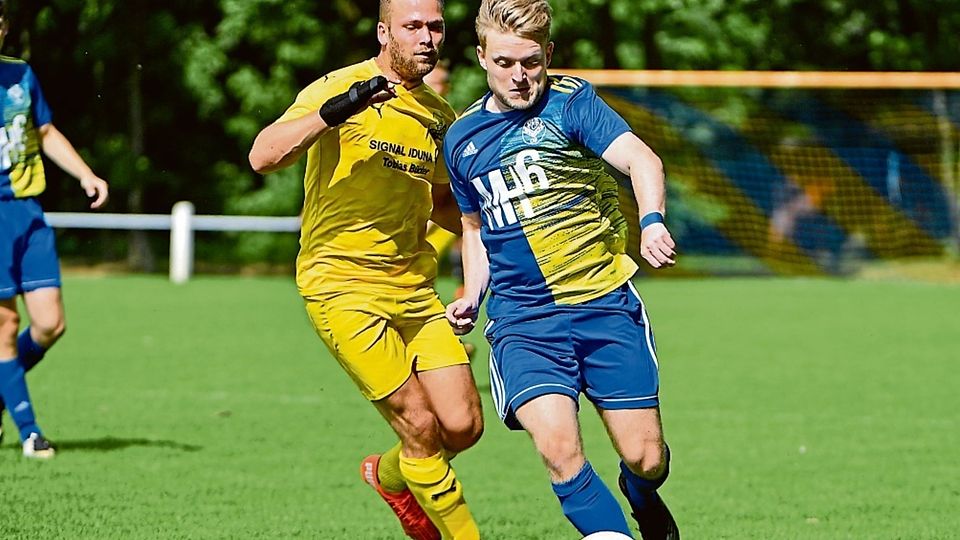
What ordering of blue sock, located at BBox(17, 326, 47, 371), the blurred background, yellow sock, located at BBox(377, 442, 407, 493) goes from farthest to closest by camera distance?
1. the blurred background
2. blue sock, located at BBox(17, 326, 47, 371)
3. yellow sock, located at BBox(377, 442, 407, 493)

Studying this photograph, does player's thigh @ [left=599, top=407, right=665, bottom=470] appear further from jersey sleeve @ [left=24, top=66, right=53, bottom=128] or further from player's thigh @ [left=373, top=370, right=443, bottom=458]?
jersey sleeve @ [left=24, top=66, right=53, bottom=128]

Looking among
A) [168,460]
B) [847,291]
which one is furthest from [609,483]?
[847,291]

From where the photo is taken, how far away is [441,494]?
5.85 metres

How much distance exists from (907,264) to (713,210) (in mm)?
3291

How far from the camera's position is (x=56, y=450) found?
8.69 meters

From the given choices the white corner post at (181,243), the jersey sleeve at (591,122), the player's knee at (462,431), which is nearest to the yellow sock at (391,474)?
the player's knee at (462,431)

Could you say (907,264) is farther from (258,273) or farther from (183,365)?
(183,365)

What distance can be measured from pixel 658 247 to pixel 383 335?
1605 mm

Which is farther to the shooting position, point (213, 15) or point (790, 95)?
point (213, 15)

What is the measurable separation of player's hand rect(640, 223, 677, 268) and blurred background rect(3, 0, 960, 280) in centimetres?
1719

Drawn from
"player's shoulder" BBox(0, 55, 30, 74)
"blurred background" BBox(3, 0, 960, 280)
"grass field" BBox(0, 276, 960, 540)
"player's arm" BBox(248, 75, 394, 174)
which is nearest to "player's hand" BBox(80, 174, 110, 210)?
"player's shoulder" BBox(0, 55, 30, 74)

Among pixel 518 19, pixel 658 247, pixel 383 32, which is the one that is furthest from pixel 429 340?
pixel 658 247

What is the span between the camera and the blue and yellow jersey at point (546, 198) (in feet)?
17.5

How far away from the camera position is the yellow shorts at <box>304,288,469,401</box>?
229 inches
